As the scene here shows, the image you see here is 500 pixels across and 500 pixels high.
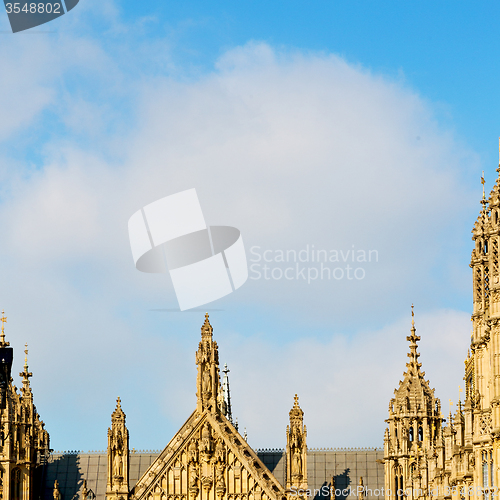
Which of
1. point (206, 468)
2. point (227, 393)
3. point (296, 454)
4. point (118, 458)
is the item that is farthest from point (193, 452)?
point (227, 393)

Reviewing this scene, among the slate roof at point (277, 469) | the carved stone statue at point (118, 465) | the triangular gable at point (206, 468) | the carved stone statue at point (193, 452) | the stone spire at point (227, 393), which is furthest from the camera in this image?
the stone spire at point (227, 393)

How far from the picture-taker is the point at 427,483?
9300cm

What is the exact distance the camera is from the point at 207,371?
9462 centimetres

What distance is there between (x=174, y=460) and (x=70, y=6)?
3423cm

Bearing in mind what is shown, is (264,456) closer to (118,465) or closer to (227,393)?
(118,465)

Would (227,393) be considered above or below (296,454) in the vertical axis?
above

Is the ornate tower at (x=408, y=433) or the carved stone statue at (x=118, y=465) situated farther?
the ornate tower at (x=408, y=433)

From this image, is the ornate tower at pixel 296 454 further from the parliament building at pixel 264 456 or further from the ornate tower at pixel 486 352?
the ornate tower at pixel 486 352

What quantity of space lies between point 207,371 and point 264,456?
32.7 ft

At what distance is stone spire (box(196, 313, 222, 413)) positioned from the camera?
94.2 metres

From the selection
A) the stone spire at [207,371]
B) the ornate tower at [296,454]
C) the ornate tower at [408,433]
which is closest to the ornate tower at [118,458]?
the stone spire at [207,371]

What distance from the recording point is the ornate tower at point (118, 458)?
93.5 metres

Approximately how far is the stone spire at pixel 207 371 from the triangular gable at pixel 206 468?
2.20 feet

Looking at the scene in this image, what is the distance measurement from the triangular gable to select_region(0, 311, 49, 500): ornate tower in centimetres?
849
